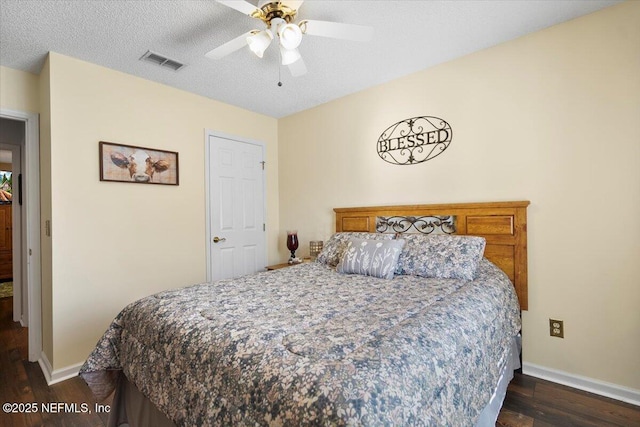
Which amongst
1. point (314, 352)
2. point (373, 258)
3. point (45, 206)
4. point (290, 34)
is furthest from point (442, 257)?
point (45, 206)

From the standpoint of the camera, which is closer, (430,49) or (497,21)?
(497,21)

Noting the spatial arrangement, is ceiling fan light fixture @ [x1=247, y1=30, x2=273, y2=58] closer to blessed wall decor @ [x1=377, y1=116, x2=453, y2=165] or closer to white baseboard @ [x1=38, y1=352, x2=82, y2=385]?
blessed wall decor @ [x1=377, y1=116, x2=453, y2=165]

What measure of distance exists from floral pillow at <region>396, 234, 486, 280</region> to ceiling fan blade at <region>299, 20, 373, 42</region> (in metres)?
1.45

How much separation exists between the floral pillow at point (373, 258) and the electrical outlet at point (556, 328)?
3.76ft

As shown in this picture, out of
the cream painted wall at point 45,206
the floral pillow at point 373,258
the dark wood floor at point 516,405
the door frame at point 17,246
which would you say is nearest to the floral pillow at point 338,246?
the floral pillow at point 373,258

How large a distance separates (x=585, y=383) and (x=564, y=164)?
1.45 meters

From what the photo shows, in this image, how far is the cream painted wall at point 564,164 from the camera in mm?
1907

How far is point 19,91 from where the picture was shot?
2.56 meters

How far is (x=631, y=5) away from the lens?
A: 188 centimetres

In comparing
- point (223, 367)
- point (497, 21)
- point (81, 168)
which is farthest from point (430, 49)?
point (81, 168)

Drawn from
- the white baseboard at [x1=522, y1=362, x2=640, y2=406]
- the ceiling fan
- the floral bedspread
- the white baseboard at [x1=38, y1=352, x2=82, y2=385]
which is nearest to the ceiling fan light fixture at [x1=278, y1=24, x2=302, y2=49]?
the ceiling fan

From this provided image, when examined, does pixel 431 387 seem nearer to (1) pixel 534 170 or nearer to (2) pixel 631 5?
(1) pixel 534 170

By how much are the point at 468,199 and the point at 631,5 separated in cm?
148

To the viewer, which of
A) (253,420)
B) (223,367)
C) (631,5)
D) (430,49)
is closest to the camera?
(253,420)
